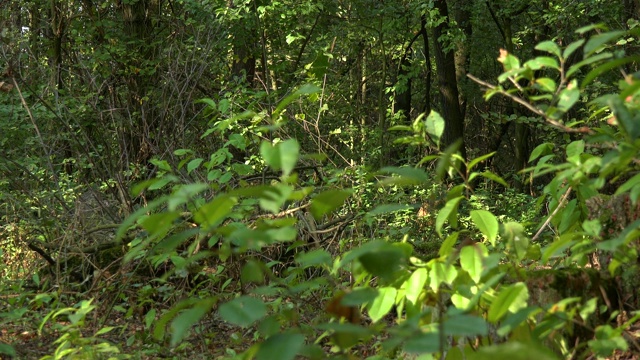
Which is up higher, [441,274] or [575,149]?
[575,149]

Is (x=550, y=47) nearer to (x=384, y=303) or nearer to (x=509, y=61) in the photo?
(x=509, y=61)

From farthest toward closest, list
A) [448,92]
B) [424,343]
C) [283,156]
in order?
1. [448,92]
2. [283,156]
3. [424,343]

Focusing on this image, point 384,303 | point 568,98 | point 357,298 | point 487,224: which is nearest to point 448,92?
point 487,224

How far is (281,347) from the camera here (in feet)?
5.93

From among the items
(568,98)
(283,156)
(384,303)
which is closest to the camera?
(283,156)

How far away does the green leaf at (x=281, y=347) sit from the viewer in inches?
70.0

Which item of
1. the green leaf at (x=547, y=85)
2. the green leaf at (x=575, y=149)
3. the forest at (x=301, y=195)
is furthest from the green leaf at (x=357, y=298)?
the green leaf at (x=575, y=149)

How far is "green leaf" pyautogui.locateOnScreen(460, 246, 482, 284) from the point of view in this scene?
2.73m

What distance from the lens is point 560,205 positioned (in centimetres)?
359

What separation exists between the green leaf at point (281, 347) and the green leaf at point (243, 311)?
0.22 feet

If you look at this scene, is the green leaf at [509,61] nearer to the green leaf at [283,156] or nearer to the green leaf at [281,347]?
the green leaf at [283,156]

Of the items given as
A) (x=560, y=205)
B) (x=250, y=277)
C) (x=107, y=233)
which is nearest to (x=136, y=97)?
(x=107, y=233)

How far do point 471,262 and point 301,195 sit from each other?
2.65 ft

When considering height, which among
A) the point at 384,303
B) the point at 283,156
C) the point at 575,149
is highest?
the point at 283,156
